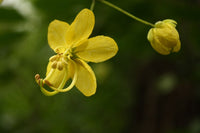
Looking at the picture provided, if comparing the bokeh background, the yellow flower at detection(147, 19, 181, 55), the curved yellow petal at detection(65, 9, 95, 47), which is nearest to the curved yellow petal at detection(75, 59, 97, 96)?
the curved yellow petal at detection(65, 9, 95, 47)

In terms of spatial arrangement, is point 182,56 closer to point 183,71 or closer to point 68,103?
point 183,71

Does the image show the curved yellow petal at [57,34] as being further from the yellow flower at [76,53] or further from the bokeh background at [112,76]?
the bokeh background at [112,76]

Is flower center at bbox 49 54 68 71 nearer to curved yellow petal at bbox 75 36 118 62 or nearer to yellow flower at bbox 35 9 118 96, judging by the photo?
yellow flower at bbox 35 9 118 96

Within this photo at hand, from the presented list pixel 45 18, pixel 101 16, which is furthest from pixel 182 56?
pixel 45 18

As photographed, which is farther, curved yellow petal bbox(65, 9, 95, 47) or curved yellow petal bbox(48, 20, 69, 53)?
curved yellow petal bbox(48, 20, 69, 53)

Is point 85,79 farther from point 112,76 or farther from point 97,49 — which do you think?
point 112,76

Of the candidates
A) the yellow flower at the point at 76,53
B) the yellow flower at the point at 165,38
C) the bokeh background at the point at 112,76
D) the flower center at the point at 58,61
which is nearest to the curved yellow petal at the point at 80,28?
the yellow flower at the point at 76,53

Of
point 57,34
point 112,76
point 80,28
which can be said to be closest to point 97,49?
point 80,28
